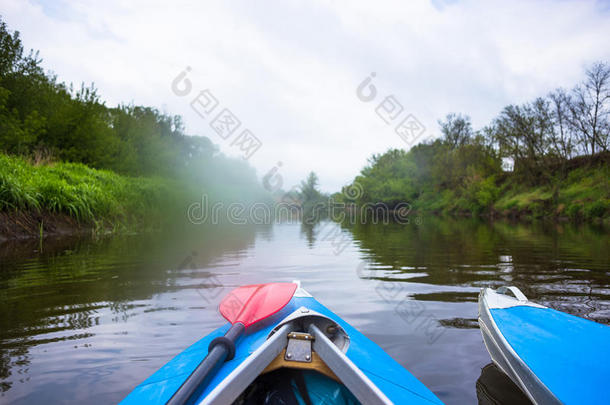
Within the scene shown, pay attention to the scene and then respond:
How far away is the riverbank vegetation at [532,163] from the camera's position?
2358 centimetres

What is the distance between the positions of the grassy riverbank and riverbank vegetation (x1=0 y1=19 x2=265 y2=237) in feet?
0.07

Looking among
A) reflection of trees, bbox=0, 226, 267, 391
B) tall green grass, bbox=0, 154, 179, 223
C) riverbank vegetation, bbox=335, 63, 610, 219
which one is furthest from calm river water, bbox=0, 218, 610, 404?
riverbank vegetation, bbox=335, 63, 610, 219

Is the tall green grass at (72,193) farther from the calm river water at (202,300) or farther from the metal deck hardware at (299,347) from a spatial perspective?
the metal deck hardware at (299,347)

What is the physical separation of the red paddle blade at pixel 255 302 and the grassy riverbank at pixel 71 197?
25.7ft

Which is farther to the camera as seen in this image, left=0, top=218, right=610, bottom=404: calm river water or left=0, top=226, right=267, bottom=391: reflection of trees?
left=0, top=226, right=267, bottom=391: reflection of trees

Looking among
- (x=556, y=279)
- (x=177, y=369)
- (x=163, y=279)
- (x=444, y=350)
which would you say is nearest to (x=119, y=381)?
(x=177, y=369)

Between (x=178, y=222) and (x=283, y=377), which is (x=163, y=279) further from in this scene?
(x=178, y=222)

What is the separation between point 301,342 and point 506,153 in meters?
35.2

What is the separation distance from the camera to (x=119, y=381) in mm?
2240

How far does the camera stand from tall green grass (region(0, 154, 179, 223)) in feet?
26.5

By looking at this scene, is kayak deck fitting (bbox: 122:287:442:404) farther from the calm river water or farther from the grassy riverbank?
the grassy riverbank

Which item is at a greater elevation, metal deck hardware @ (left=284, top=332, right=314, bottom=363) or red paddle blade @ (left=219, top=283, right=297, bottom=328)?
red paddle blade @ (left=219, top=283, right=297, bottom=328)

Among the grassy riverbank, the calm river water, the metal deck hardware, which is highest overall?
the grassy riverbank

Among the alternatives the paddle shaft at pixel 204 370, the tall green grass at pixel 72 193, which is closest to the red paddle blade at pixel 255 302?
the paddle shaft at pixel 204 370
